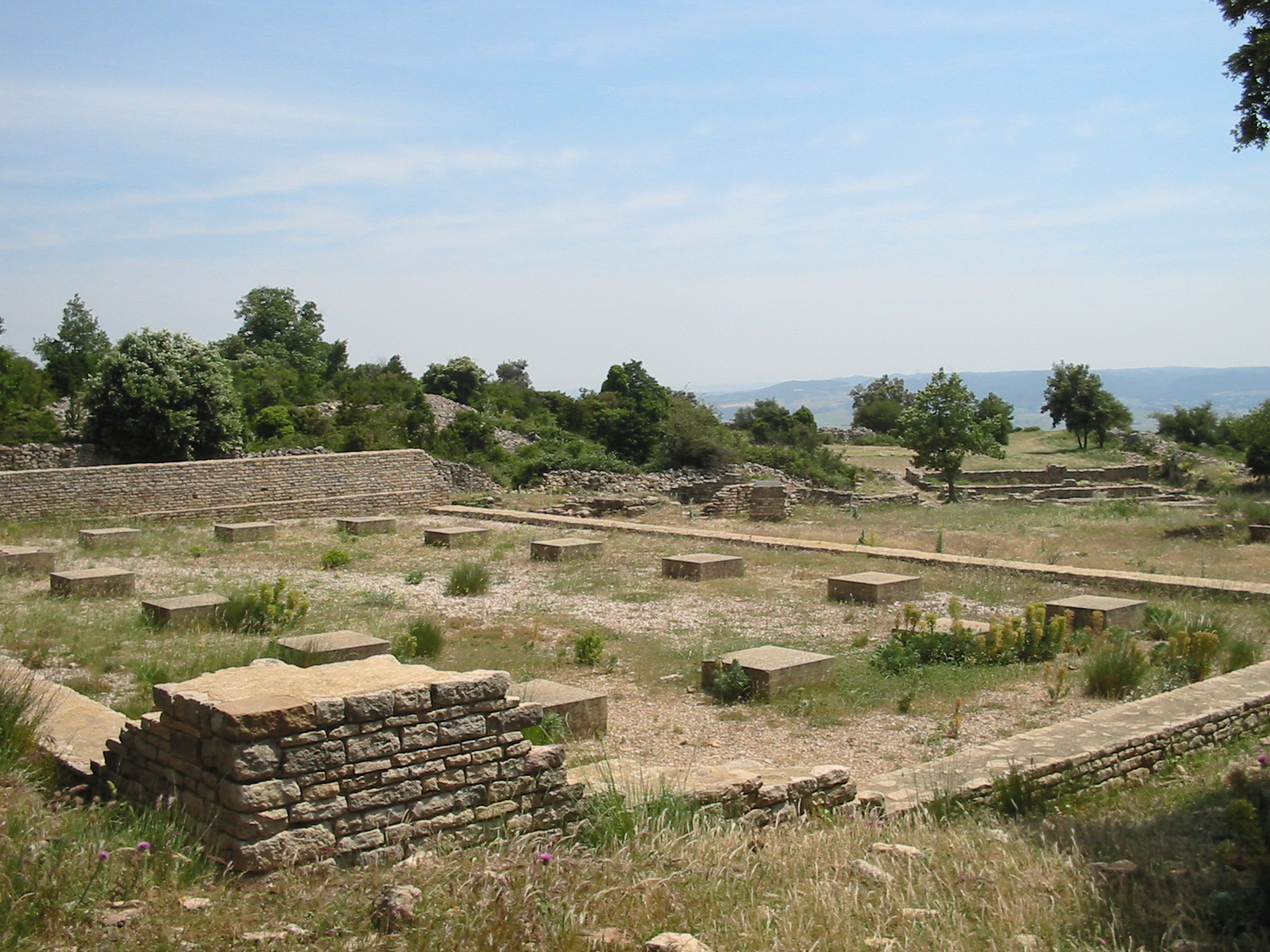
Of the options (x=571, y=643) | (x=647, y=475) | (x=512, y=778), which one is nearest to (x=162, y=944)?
(x=512, y=778)

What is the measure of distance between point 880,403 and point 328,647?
59.2 metres

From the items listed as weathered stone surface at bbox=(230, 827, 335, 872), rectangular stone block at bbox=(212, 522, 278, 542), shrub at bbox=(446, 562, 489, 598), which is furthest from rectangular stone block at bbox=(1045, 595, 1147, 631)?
rectangular stone block at bbox=(212, 522, 278, 542)

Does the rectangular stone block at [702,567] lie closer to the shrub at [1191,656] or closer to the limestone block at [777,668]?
the limestone block at [777,668]

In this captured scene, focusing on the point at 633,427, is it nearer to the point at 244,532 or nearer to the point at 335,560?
the point at 244,532

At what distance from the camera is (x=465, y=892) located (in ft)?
12.8

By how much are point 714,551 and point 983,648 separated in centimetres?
655

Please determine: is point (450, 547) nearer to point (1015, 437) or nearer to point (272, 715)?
point (272, 715)

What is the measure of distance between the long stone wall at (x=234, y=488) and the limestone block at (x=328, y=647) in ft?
39.1

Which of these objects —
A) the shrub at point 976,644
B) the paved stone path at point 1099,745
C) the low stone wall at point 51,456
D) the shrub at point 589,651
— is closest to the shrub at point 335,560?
the shrub at point 589,651

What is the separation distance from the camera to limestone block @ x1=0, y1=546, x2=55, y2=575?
44.0 feet

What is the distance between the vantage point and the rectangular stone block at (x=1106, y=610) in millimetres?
10133

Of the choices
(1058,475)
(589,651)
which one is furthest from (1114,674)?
(1058,475)

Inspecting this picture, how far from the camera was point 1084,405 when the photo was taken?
172 feet

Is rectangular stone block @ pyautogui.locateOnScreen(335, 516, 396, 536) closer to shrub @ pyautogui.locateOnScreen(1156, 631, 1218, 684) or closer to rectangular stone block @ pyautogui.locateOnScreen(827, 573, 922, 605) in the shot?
rectangular stone block @ pyautogui.locateOnScreen(827, 573, 922, 605)
